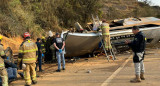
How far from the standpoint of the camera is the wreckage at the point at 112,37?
7.93 metres

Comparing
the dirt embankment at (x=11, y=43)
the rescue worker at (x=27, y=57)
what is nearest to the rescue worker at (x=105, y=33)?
the rescue worker at (x=27, y=57)

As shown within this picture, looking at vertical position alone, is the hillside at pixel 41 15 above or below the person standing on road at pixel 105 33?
above

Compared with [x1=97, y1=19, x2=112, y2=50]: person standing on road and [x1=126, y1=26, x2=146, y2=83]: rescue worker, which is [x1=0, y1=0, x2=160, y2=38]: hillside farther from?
[x1=126, y1=26, x2=146, y2=83]: rescue worker

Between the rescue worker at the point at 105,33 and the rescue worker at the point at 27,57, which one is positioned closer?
the rescue worker at the point at 27,57

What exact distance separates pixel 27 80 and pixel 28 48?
0.89 metres

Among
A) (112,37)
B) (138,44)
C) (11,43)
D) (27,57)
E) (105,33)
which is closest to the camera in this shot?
(138,44)

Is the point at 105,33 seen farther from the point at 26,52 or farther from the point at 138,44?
the point at 26,52

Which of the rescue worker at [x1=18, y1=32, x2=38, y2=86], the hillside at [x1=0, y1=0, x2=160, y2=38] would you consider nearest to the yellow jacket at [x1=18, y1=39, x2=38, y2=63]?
the rescue worker at [x1=18, y1=32, x2=38, y2=86]

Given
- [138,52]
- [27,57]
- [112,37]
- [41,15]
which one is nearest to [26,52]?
[27,57]

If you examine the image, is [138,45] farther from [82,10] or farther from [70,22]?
[82,10]

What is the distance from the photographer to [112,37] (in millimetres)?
8930

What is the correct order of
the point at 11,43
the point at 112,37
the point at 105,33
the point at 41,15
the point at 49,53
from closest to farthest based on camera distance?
1. the point at 105,33
2. the point at 49,53
3. the point at 112,37
4. the point at 11,43
5. the point at 41,15

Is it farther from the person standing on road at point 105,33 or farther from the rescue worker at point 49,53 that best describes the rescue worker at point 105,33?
the rescue worker at point 49,53

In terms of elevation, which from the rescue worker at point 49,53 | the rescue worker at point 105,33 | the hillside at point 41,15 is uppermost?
the hillside at point 41,15
